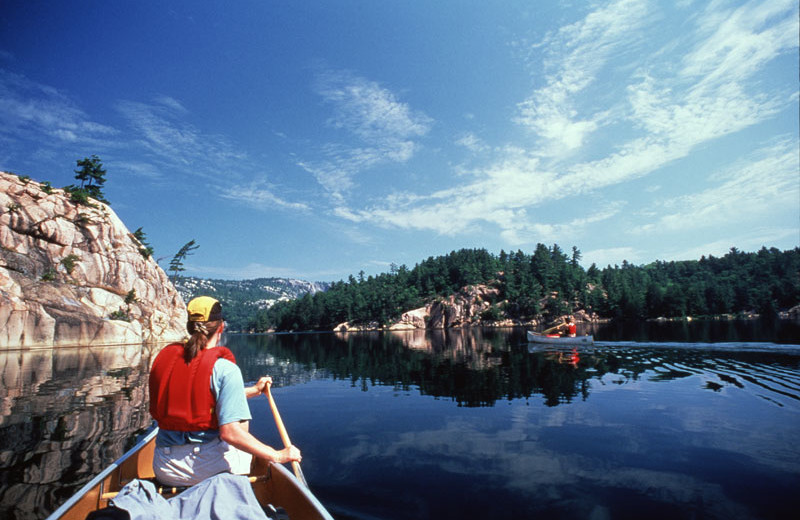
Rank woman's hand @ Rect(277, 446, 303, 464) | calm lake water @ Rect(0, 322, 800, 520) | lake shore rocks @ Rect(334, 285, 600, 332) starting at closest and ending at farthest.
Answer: woman's hand @ Rect(277, 446, 303, 464), calm lake water @ Rect(0, 322, 800, 520), lake shore rocks @ Rect(334, 285, 600, 332)

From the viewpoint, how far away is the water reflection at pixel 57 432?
6777 millimetres

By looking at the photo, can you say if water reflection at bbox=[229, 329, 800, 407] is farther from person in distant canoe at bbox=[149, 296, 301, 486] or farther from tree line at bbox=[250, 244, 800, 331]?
tree line at bbox=[250, 244, 800, 331]

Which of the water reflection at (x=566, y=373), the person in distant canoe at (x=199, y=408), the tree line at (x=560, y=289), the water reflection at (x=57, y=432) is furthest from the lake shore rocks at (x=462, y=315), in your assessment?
the person in distant canoe at (x=199, y=408)

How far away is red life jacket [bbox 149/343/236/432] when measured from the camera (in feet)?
12.6

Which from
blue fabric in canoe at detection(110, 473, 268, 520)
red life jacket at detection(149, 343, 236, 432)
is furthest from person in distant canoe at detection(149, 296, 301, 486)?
blue fabric in canoe at detection(110, 473, 268, 520)

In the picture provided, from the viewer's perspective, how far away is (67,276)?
50.7 metres

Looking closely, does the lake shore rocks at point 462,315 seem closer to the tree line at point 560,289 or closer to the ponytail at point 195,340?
the tree line at point 560,289

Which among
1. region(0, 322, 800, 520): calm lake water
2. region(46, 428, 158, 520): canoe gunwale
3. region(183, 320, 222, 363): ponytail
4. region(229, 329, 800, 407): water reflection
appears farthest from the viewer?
region(229, 329, 800, 407): water reflection

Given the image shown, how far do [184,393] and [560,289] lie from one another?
142807 millimetres

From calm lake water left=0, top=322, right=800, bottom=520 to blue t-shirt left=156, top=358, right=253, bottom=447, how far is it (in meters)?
3.39

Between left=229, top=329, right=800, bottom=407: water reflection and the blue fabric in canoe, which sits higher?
the blue fabric in canoe

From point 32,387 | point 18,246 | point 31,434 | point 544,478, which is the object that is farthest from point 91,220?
point 544,478

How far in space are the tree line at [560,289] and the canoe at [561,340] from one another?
3351 inches

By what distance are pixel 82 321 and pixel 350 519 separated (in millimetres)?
58056
